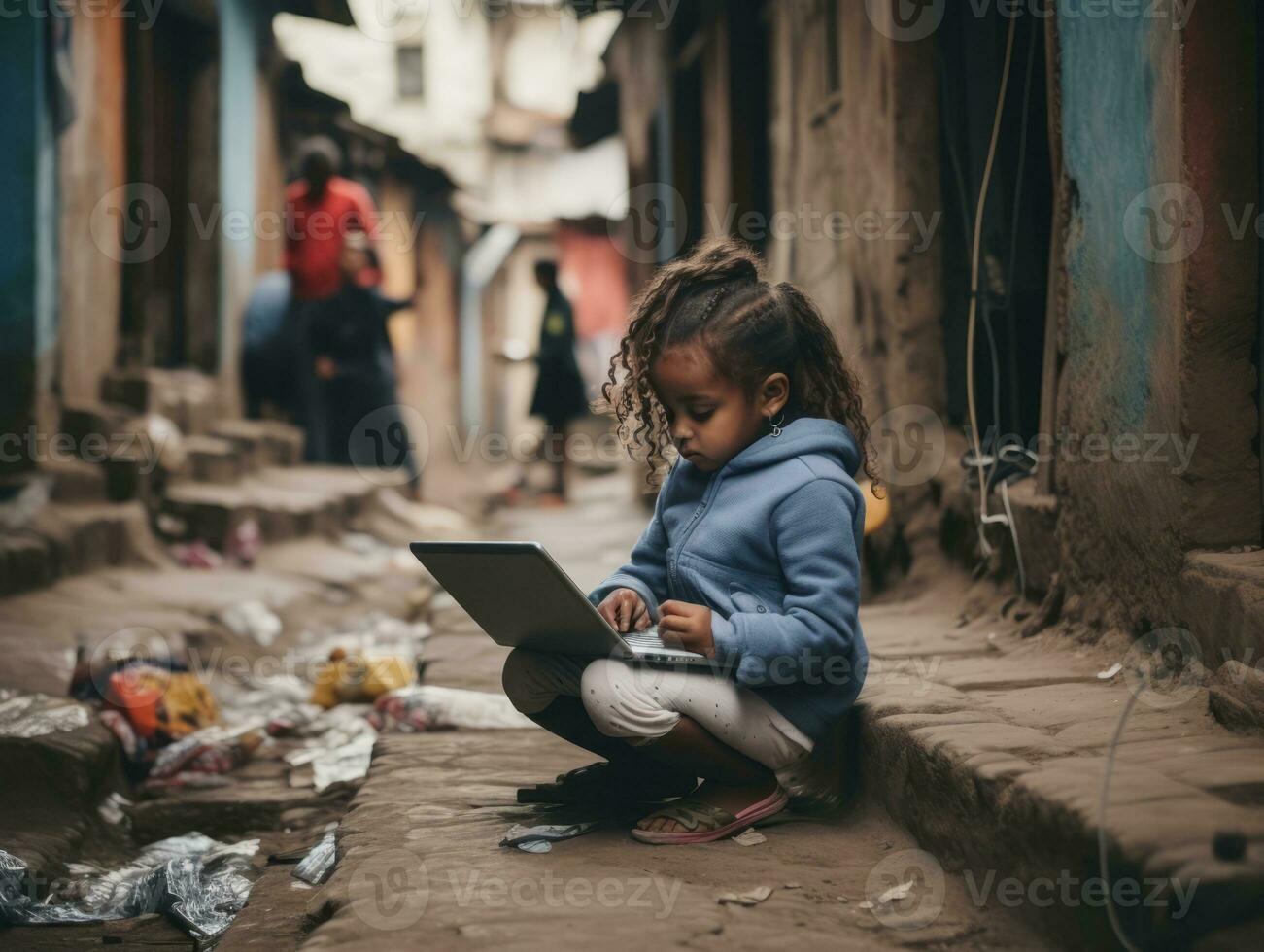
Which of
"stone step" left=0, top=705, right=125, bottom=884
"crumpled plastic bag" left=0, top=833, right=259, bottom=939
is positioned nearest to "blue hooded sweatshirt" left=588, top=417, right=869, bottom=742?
"crumpled plastic bag" left=0, top=833, right=259, bottom=939

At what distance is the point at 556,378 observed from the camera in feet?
37.2

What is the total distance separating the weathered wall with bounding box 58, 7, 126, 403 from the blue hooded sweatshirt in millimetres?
4790

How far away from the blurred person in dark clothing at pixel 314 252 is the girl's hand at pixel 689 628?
7.82 m

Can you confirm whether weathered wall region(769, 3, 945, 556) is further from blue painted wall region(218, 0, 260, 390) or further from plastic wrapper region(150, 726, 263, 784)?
blue painted wall region(218, 0, 260, 390)

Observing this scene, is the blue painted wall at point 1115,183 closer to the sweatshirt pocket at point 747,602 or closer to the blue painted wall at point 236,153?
the sweatshirt pocket at point 747,602

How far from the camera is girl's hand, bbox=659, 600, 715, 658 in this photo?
2.27 m

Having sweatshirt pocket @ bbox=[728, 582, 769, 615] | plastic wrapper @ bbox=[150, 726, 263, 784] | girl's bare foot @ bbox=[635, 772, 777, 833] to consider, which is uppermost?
sweatshirt pocket @ bbox=[728, 582, 769, 615]

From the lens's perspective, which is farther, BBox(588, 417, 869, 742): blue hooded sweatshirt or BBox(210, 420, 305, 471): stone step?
BBox(210, 420, 305, 471): stone step

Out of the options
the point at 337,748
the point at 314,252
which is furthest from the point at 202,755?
the point at 314,252

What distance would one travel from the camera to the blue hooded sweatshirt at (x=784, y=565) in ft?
7.42

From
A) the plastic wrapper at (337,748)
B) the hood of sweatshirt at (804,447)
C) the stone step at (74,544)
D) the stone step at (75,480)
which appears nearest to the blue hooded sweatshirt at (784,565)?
the hood of sweatshirt at (804,447)

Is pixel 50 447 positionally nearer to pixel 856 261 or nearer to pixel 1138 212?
pixel 856 261

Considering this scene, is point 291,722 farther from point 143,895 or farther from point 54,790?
point 143,895

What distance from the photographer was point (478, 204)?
1884cm
